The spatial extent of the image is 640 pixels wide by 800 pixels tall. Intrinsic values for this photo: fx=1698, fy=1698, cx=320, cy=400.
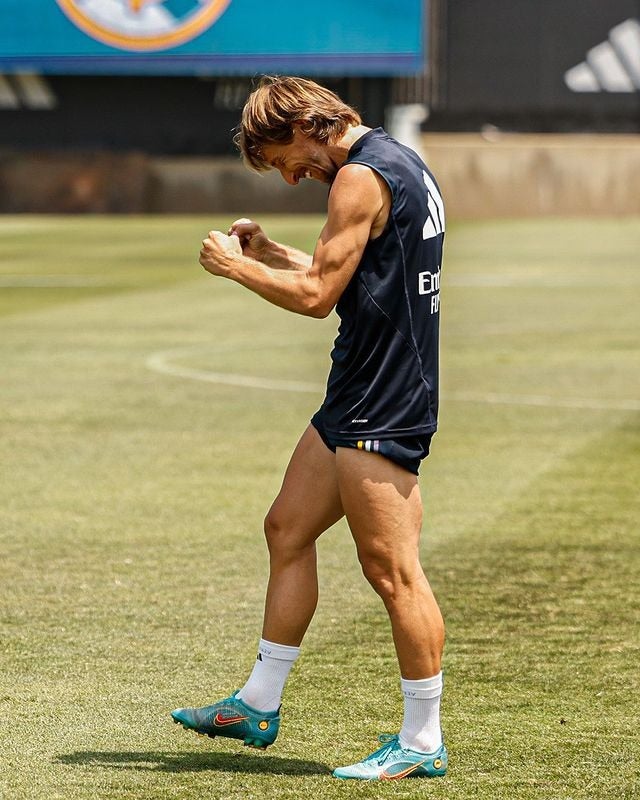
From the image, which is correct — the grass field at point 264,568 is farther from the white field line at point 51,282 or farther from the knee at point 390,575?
the white field line at point 51,282

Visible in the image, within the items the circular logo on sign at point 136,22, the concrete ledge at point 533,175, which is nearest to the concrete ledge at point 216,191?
the circular logo on sign at point 136,22

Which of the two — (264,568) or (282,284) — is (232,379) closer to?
(264,568)

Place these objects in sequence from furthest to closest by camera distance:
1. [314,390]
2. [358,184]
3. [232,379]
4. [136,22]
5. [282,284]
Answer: [136,22], [232,379], [314,390], [282,284], [358,184]

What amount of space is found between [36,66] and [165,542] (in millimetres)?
35251

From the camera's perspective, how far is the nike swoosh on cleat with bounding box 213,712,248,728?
5172mm

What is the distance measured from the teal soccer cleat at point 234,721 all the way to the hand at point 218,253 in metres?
1.34

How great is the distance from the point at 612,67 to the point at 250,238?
1527 inches

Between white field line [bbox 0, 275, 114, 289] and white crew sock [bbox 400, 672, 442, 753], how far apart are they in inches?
745

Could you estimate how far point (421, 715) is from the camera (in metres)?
5.04

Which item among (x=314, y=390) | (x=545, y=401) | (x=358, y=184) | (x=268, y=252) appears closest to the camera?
(x=358, y=184)

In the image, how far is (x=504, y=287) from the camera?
77.9 feet

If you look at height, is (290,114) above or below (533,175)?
above

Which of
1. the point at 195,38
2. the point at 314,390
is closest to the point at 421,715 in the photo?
the point at 314,390

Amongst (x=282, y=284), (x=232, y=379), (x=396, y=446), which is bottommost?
(x=232, y=379)
